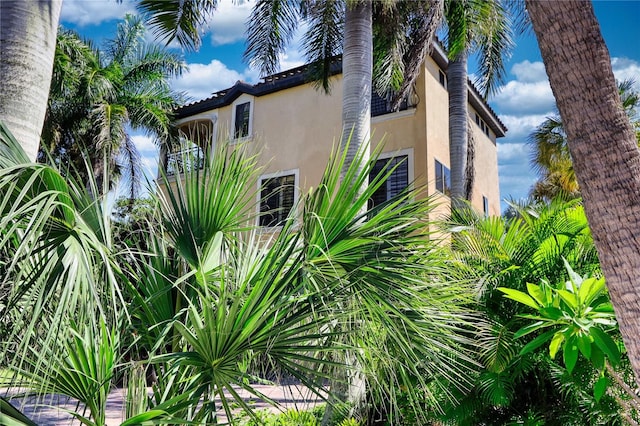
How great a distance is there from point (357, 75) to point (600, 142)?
6394 millimetres

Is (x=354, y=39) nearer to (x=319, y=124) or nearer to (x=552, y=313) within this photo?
(x=552, y=313)

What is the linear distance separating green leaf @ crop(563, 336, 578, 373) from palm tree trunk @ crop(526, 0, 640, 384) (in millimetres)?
503

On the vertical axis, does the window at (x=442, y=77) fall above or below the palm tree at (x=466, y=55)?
above

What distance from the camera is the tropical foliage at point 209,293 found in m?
2.54

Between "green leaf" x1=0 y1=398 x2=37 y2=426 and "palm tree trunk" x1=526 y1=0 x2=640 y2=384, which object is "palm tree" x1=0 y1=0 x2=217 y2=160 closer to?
"green leaf" x1=0 y1=398 x2=37 y2=426

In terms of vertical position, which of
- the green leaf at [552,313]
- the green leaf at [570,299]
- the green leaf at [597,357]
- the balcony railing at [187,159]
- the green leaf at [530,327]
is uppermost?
the balcony railing at [187,159]

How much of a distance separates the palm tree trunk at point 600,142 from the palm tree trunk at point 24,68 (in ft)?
12.0

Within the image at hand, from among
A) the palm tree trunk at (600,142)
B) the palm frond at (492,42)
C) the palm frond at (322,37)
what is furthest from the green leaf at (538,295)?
the palm frond at (492,42)

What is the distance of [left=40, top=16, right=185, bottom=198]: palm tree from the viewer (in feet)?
59.0

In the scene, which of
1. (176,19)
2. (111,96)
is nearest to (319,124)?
(176,19)

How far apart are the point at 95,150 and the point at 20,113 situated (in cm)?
1646

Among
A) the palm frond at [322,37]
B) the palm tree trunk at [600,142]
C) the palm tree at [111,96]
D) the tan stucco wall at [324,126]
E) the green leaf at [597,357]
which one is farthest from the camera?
the palm tree at [111,96]

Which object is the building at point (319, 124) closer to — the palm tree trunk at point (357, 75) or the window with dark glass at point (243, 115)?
the window with dark glass at point (243, 115)

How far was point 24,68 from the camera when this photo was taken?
3.29 meters
